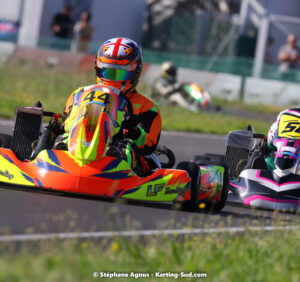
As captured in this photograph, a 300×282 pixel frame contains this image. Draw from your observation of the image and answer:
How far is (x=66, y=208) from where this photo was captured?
631cm

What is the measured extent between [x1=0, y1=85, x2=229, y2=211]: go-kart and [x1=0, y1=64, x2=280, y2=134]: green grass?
7484 mm

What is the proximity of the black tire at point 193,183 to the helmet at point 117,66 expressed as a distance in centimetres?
98

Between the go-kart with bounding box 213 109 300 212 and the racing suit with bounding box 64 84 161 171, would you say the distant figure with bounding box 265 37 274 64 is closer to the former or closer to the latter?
the go-kart with bounding box 213 109 300 212

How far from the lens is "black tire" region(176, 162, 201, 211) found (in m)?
7.07

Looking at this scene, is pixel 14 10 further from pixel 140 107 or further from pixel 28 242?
pixel 28 242

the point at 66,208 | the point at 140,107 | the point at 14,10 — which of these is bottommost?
the point at 66,208

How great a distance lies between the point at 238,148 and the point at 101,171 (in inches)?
103

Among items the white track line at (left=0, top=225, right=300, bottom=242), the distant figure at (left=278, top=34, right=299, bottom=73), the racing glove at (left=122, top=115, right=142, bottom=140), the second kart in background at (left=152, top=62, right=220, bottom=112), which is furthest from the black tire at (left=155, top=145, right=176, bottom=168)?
the distant figure at (left=278, top=34, right=299, bottom=73)

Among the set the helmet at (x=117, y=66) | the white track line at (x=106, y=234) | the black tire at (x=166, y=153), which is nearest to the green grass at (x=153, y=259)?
the white track line at (x=106, y=234)

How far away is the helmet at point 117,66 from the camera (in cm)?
760

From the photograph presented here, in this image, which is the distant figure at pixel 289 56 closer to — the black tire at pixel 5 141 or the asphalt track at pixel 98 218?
the asphalt track at pixel 98 218

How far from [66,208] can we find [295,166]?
8.79ft

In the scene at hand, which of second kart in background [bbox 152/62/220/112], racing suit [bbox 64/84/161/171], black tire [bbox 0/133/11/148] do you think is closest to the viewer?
racing suit [bbox 64/84/161/171]

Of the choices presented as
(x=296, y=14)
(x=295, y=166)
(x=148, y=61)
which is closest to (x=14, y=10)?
(x=148, y=61)
